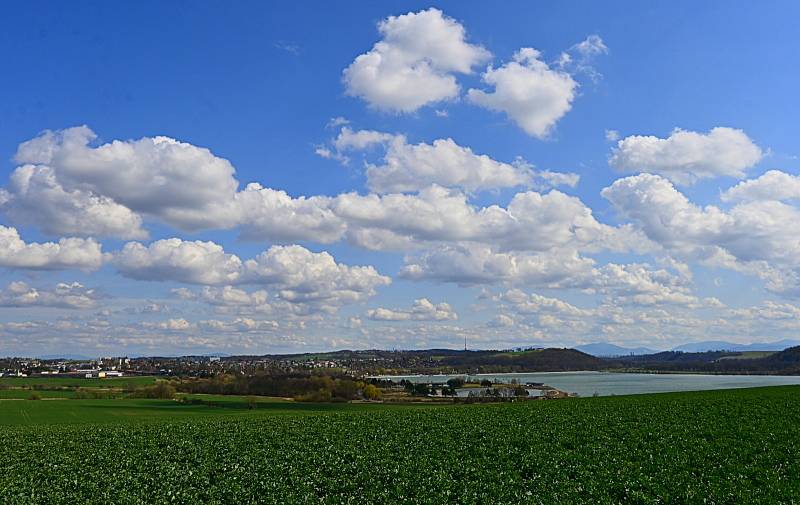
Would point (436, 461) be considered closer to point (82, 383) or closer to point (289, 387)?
point (289, 387)

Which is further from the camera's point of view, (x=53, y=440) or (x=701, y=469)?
(x=53, y=440)

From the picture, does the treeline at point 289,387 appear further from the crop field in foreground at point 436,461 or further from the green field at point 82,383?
the crop field in foreground at point 436,461

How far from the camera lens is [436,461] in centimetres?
2734

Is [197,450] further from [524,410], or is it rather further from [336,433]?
[524,410]

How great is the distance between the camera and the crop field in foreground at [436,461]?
873 inches

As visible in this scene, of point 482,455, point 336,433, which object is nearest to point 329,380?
point 336,433

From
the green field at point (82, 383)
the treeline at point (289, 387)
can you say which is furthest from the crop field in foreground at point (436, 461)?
the green field at point (82, 383)

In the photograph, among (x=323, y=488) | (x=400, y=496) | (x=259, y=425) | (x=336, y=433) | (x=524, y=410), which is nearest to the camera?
(x=400, y=496)

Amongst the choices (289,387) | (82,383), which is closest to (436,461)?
(289,387)

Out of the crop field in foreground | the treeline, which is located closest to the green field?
the treeline

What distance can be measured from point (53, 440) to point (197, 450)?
1376cm

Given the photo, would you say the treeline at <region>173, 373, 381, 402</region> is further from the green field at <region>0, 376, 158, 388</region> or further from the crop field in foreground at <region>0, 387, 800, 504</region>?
the crop field in foreground at <region>0, 387, 800, 504</region>

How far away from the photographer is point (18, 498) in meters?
23.4

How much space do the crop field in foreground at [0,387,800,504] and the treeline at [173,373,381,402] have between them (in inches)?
3183
